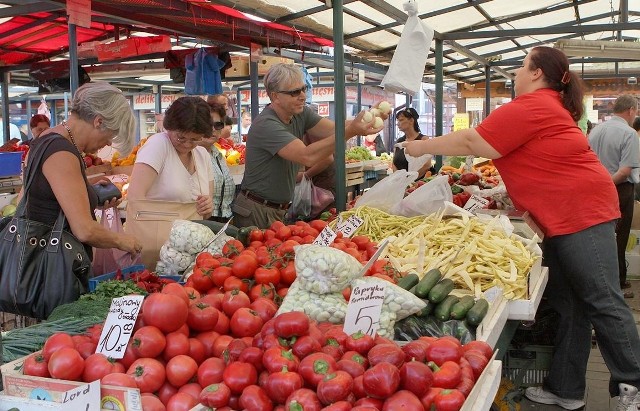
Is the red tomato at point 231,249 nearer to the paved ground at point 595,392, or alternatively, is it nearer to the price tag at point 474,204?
the price tag at point 474,204

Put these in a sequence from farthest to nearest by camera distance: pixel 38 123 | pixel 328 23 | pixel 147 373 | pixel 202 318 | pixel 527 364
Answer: pixel 38 123 → pixel 328 23 → pixel 527 364 → pixel 202 318 → pixel 147 373

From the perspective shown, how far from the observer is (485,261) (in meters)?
3.31

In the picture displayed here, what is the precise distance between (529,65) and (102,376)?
9.78 ft

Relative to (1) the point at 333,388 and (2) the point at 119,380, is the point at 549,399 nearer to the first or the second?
(1) the point at 333,388

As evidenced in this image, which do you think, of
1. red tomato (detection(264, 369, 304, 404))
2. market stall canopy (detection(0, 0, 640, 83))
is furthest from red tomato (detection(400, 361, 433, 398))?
market stall canopy (detection(0, 0, 640, 83))

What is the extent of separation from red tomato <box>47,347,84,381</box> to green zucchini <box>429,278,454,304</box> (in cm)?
140

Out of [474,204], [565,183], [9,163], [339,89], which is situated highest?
[339,89]

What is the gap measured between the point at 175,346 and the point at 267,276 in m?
0.70

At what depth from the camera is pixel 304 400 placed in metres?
1.65

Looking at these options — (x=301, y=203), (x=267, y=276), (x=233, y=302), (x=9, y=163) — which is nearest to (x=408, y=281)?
(x=267, y=276)

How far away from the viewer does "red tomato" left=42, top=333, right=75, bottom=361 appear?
1966 mm

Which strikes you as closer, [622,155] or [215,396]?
[215,396]

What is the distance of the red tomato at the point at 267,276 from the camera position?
2611 mm

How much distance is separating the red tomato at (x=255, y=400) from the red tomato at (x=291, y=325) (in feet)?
0.69
